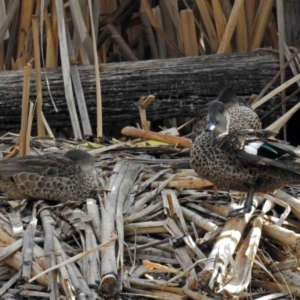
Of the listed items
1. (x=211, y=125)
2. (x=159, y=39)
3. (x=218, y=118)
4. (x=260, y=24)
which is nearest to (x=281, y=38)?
(x=260, y=24)

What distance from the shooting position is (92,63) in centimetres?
732

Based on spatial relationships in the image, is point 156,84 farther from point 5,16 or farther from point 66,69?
point 5,16

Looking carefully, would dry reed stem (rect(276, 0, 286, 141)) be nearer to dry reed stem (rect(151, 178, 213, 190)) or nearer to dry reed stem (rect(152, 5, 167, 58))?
dry reed stem (rect(152, 5, 167, 58))

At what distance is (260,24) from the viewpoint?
7.21 meters

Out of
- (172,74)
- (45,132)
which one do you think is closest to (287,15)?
(172,74)

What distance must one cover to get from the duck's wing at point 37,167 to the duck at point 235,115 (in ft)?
3.17

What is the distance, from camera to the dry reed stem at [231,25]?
6.93 meters


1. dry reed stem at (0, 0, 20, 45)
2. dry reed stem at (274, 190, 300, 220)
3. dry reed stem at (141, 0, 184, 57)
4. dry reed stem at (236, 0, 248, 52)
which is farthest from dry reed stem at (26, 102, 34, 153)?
dry reed stem at (236, 0, 248, 52)

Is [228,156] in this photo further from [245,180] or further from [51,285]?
[51,285]

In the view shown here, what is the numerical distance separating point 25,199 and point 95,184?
0.38 metres

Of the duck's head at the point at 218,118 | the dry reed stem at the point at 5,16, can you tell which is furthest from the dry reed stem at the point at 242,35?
the duck's head at the point at 218,118

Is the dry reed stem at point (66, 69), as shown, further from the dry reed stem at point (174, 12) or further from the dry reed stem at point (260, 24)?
the dry reed stem at point (260, 24)

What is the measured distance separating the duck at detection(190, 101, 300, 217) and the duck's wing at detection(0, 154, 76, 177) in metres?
0.76

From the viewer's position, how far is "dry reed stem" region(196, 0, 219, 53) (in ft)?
23.5
